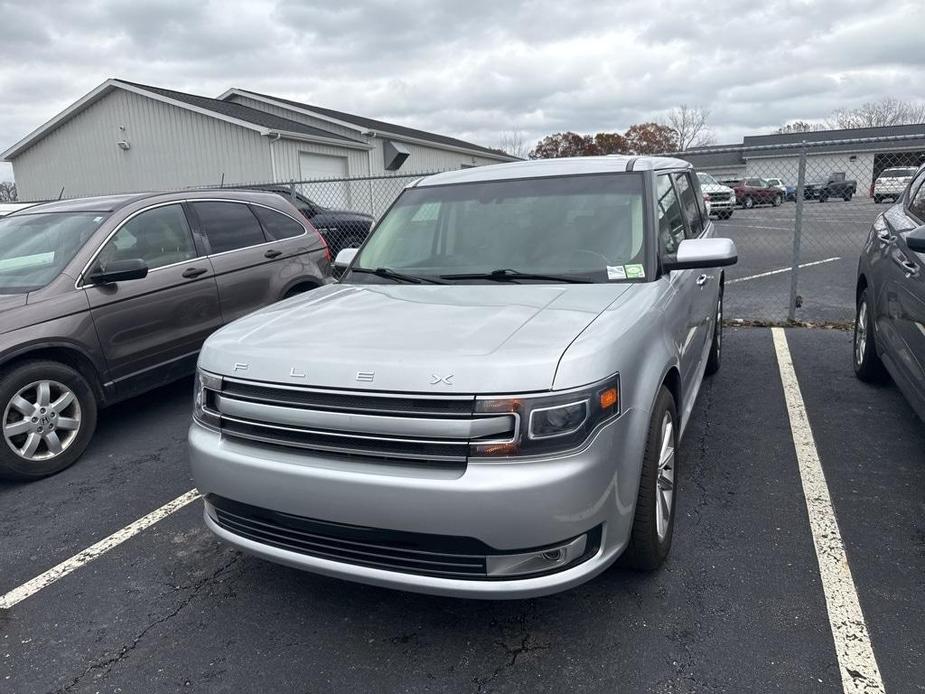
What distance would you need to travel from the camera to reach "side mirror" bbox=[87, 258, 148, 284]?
449 centimetres

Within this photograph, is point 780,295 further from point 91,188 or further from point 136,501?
point 91,188

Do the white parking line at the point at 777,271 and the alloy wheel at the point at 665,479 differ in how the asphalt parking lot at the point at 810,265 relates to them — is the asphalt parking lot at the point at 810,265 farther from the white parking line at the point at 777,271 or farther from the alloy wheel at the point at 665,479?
the alloy wheel at the point at 665,479

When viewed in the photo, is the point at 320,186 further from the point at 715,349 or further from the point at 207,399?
the point at 207,399

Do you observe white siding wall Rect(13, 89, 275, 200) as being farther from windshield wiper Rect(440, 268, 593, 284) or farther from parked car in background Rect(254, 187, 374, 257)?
windshield wiper Rect(440, 268, 593, 284)

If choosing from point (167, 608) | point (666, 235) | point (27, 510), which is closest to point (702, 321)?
point (666, 235)

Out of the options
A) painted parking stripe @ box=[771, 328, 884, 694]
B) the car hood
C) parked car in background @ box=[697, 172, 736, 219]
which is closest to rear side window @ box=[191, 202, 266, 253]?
the car hood

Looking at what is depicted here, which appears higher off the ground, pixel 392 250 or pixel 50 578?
pixel 392 250

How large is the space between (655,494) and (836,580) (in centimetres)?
95

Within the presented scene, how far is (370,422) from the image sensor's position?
2.25 meters

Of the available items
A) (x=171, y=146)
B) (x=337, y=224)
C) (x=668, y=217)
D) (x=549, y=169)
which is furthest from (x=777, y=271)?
(x=171, y=146)

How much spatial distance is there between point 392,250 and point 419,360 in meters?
1.70

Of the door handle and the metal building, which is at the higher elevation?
the metal building

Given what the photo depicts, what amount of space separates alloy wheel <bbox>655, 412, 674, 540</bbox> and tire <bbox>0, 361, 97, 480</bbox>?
3715mm

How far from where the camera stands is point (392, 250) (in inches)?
151
